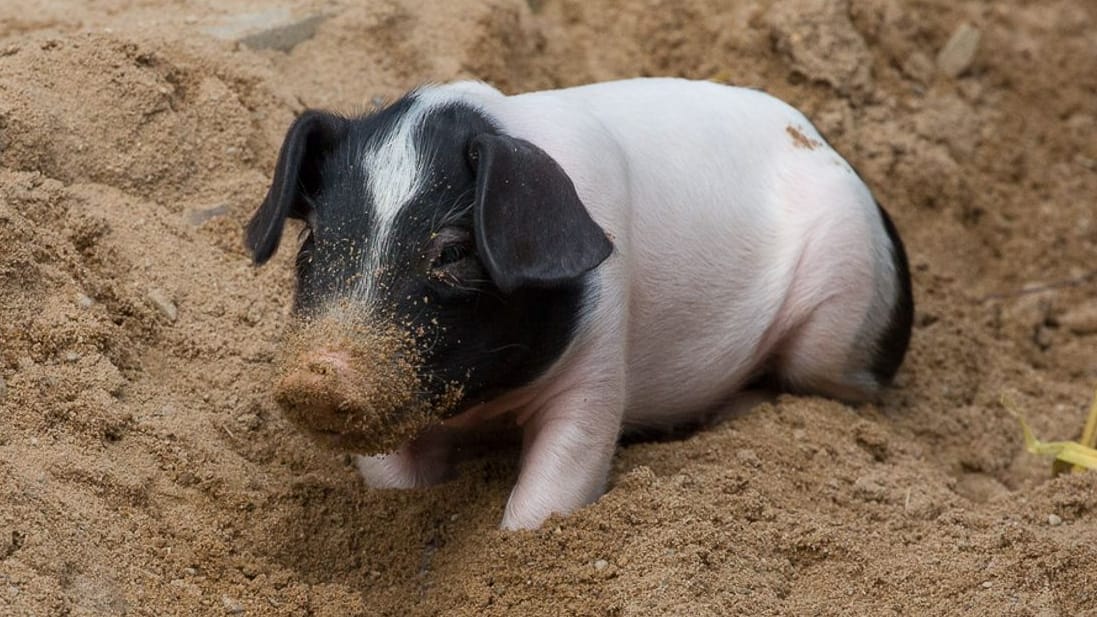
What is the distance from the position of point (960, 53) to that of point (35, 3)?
4507mm

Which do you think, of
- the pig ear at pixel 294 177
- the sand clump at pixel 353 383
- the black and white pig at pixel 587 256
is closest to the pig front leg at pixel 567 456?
the black and white pig at pixel 587 256

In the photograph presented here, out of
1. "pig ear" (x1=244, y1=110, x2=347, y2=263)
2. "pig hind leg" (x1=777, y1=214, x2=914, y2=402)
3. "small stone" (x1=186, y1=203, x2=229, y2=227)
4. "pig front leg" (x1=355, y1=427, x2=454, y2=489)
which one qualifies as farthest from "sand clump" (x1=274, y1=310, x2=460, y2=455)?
"pig hind leg" (x1=777, y1=214, x2=914, y2=402)

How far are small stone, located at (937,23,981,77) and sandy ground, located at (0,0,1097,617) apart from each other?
1.46 feet

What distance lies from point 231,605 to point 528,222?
4.11 ft

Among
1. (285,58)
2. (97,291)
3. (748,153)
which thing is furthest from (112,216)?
(748,153)

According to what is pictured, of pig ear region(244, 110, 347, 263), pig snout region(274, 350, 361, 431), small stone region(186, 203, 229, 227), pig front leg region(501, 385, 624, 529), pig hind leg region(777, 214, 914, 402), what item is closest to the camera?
pig snout region(274, 350, 361, 431)

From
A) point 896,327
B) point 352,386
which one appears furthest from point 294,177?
point 896,327

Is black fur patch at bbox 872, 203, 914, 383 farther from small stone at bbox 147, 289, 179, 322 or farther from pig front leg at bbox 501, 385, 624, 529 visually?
small stone at bbox 147, 289, 179, 322

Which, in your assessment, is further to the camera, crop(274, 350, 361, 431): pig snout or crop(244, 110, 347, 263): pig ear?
crop(244, 110, 347, 263): pig ear

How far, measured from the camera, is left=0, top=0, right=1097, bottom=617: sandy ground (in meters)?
4.21

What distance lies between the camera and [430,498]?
15.8 ft

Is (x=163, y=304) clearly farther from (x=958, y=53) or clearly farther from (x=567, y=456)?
(x=958, y=53)

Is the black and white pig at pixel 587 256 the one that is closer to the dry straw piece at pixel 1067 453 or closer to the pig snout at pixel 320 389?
the pig snout at pixel 320 389

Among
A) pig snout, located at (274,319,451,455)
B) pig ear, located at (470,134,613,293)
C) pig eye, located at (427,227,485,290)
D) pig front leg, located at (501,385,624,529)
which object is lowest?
pig front leg, located at (501,385,624,529)
